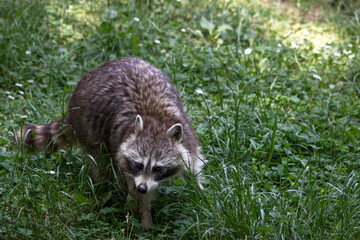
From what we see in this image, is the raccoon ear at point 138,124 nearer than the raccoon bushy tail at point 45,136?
Yes

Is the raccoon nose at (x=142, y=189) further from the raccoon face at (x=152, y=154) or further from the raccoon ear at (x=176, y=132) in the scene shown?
the raccoon ear at (x=176, y=132)

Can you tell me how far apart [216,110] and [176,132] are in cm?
158

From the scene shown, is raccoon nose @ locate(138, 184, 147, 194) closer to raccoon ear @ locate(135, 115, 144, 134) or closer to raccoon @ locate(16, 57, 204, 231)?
raccoon @ locate(16, 57, 204, 231)

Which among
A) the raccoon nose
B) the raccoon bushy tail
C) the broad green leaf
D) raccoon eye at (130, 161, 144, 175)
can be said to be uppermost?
the broad green leaf

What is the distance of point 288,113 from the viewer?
551 cm

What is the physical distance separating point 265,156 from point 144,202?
1.41 metres

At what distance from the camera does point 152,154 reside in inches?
158

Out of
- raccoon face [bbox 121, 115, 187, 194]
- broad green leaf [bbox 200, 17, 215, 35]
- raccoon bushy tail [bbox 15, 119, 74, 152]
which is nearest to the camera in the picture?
raccoon face [bbox 121, 115, 187, 194]

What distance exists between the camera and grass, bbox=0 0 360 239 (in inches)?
147

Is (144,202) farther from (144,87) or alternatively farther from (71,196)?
(144,87)

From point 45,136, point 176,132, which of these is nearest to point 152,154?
point 176,132

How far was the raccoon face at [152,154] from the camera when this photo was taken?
401 centimetres

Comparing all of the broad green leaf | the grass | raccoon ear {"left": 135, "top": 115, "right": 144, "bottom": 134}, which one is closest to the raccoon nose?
the grass

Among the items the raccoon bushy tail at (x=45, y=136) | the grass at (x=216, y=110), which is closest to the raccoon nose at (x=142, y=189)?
the grass at (x=216, y=110)
